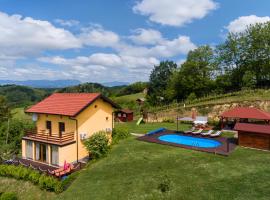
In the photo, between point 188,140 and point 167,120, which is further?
point 167,120

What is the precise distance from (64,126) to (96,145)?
355 cm

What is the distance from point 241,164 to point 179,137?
984 cm

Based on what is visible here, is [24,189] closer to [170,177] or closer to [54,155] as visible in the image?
[54,155]

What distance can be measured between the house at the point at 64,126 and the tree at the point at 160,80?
38331mm

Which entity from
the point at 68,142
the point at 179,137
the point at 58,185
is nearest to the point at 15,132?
the point at 68,142

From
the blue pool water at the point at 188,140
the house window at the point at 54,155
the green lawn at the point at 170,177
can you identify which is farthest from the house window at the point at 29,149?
the blue pool water at the point at 188,140

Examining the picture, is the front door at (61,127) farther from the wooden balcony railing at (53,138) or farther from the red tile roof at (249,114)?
the red tile roof at (249,114)

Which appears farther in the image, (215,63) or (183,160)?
(215,63)

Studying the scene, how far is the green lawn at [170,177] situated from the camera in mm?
11312

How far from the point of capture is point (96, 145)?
58.6 ft

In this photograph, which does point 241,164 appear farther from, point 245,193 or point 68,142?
point 68,142

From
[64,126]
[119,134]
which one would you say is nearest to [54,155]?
[64,126]

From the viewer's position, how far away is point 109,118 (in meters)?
22.4

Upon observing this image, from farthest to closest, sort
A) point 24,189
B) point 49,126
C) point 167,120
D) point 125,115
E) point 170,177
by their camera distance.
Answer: point 125,115 < point 167,120 < point 49,126 < point 24,189 < point 170,177
